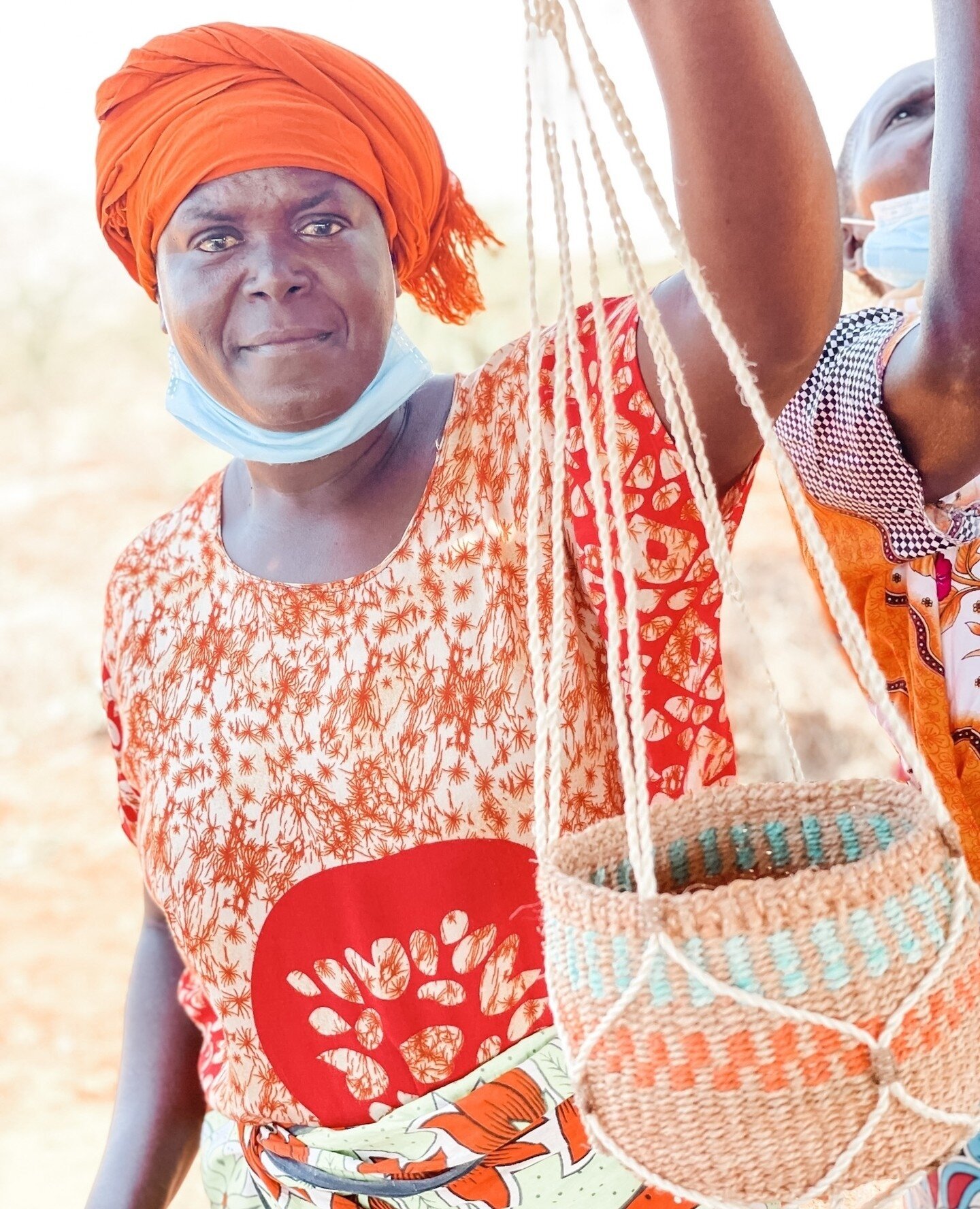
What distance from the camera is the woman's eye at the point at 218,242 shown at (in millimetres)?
1591

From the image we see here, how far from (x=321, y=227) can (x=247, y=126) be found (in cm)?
15

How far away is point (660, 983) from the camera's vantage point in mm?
808

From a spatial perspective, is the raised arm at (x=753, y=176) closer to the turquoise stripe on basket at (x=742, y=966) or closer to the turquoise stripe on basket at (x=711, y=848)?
the turquoise stripe on basket at (x=711, y=848)

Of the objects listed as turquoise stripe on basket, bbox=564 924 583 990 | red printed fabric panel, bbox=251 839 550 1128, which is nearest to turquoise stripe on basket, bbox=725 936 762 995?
turquoise stripe on basket, bbox=564 924 583 990

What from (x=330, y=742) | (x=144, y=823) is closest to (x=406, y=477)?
(x=330, y=742)

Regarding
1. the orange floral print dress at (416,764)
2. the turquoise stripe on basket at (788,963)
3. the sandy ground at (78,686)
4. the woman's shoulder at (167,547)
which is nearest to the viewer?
the turquoise stripe on basket at (788,963)

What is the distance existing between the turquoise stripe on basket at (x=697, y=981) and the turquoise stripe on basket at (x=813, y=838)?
31 centimetres

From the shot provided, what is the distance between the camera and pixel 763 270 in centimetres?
110

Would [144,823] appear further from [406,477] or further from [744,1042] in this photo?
[744,1042]

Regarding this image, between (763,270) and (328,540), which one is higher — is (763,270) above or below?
above

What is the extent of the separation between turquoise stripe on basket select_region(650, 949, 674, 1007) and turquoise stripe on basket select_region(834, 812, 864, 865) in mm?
299

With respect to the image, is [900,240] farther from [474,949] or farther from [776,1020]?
[776,1020]

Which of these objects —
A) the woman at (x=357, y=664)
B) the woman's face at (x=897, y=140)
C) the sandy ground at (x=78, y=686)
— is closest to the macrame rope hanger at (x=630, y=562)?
the woman at (x=357, y=664)

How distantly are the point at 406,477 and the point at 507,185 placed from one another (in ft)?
43.9
